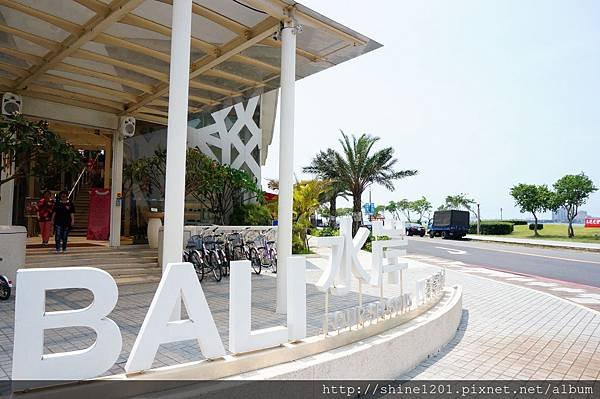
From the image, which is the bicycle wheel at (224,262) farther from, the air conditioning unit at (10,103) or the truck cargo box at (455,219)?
the truck cargo box at (455,219)

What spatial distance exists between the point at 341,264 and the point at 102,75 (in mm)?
7524

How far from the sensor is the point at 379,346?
4.13 metres

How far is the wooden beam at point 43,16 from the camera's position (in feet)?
20.5

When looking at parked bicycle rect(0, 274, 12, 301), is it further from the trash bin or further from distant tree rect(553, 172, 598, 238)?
distant tree rect(553, 172, 598, 238)

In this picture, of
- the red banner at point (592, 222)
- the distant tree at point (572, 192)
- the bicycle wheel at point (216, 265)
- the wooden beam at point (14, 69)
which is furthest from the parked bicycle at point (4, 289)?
the red banner at point (592, 222)

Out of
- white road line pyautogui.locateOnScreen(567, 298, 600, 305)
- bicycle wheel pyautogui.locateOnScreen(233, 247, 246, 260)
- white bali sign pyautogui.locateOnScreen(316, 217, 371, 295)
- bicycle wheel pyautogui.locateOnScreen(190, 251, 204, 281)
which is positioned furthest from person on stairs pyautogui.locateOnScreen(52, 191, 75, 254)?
white road line pyautogui.locateOnScreen(567, 298, 600, 305)

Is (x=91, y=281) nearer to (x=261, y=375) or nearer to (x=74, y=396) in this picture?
(x=74, y=396)

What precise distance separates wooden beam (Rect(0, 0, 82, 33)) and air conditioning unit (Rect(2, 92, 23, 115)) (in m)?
3.68

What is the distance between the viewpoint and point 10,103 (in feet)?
30.9

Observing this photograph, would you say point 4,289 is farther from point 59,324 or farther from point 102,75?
point 59,324

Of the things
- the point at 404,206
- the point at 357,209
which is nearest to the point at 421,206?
the point at 404,206

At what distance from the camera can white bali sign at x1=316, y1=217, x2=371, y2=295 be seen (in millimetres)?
4152

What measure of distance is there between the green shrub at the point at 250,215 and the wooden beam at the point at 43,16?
10.1 m

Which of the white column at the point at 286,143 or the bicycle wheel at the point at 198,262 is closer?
the white column at the point at 286,143
